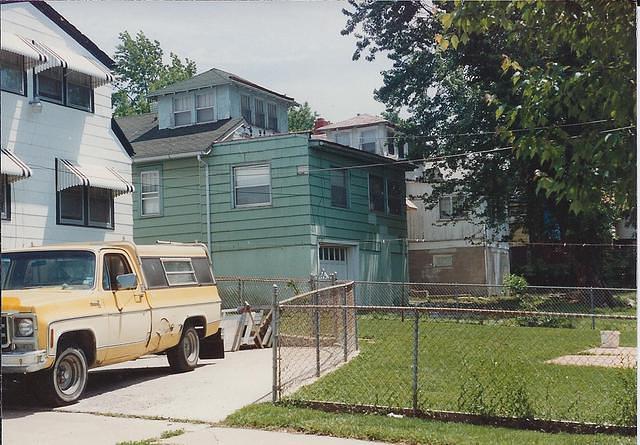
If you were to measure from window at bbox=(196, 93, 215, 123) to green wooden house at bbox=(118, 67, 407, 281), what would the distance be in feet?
0.20

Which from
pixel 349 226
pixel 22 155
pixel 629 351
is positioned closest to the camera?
pixel 22 155

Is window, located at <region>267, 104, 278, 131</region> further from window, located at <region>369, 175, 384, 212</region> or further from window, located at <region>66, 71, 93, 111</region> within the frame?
window, located at <region>66, 71, 93, 111</region>

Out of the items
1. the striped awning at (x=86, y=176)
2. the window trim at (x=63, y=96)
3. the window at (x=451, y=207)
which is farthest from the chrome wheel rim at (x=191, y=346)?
the window trim at (x=63, y=96)

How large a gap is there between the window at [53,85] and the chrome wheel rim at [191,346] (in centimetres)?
455

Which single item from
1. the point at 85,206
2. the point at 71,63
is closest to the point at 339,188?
the point at 85,206

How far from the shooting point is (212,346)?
32.8 ft

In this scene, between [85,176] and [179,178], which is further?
[179,178]

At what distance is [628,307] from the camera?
9703 millimetres

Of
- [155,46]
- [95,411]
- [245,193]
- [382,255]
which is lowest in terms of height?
[95,411]

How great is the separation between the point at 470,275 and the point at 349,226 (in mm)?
2555

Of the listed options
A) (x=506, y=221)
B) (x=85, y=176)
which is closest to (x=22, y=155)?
(x=85, y=176)

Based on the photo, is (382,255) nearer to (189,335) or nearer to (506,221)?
(506,221)

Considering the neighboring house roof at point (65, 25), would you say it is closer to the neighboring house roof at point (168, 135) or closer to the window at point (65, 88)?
the window at point (65, 88)

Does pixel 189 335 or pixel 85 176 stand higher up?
pixel 85 176
